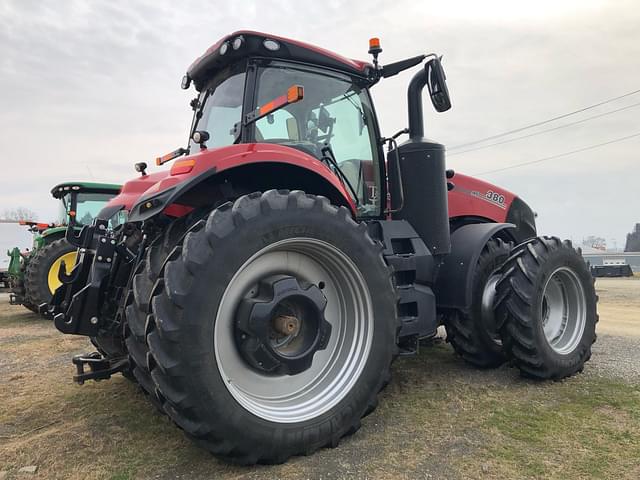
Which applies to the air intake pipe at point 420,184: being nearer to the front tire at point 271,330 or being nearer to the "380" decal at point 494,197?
the front tire at point 271,330

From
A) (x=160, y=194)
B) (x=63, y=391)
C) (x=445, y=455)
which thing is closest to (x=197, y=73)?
(x=160, y=194)

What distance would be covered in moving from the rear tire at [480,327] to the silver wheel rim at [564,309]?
468 mm

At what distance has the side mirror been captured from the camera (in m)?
3.63

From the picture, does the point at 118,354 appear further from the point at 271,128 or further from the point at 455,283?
the point at 455,283

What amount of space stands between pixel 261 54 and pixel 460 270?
226 cm

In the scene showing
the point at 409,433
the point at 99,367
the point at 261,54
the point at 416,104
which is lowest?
the point at 409,433

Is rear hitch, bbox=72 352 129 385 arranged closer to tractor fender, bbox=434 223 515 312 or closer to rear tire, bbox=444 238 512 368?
tractor fender, bbox=434 223 515 312

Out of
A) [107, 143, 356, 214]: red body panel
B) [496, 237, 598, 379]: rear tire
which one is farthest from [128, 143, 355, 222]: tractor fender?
[496, 237, 598, 379]: rear tire

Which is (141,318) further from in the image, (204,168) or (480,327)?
(480,327)

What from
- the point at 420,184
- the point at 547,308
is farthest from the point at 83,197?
the point at 547,308

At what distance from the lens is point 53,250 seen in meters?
8.64

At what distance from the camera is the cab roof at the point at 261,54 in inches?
131

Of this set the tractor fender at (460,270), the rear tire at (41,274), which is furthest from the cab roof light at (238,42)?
the rear tire at (41,274)

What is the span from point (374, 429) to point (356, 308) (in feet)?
2.39
